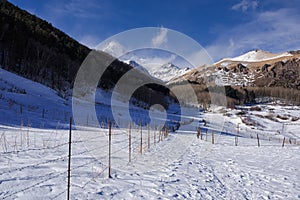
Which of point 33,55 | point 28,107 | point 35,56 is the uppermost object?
point 33,55

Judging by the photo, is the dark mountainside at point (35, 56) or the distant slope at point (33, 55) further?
the distant slope at point (33, 55)

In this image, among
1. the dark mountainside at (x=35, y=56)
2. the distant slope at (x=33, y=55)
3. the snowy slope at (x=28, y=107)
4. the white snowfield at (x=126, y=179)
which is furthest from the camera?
the distant slope at (x=33, y=55)

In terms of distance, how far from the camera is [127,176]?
6660 mm

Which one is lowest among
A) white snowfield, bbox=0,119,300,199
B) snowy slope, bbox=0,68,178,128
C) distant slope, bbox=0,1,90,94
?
white snowfield, bbox=0,119,300,199

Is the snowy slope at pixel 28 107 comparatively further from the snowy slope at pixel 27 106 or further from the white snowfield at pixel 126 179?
the white snowfield at pixel 126 179

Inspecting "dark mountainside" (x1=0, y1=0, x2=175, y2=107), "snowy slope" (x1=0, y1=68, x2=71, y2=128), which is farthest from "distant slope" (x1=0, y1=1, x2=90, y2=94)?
"snowy slope" (x1=0, y1=68, x2=71, y2=128)

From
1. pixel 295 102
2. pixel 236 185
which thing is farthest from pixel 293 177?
pixel 295 102

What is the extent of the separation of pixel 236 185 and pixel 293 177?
3.12 metres

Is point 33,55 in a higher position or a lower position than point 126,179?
higher

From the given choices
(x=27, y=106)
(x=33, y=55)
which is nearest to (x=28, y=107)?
(x=27, y=106)

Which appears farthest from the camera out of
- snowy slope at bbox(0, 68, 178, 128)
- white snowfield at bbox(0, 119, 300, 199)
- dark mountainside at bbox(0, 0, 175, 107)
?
dark mountainside at bbox(0, 0, 175, 107)

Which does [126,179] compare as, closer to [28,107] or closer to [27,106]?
[28,107]

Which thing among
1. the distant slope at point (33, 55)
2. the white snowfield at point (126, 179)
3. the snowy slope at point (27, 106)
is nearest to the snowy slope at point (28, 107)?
the snowy slope at point (27, 106)

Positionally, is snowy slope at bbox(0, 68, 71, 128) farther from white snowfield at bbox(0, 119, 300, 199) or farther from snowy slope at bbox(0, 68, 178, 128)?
white snowfield at bbox(0, 119, 300, 199)
